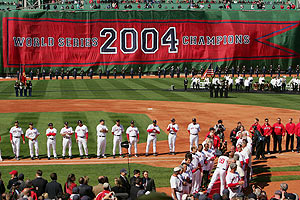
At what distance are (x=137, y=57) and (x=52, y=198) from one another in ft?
160

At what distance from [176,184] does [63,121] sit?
51.4ft

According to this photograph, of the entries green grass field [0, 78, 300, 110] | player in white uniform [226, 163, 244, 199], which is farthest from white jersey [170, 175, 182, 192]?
green grass field [0, 78, 300, 110]

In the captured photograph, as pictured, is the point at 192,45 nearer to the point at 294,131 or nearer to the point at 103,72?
the point at 103,72

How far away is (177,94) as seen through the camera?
40.0 metres

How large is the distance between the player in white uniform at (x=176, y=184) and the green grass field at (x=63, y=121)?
369 inches

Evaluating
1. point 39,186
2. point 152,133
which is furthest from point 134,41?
point 39,186

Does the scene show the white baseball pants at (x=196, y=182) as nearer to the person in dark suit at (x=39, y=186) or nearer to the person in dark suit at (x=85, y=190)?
the person in dark suit at (x=85, y=190)

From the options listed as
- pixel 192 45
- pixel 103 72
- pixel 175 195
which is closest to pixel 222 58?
pixel 192 45

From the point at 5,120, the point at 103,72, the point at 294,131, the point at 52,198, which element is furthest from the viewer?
the point at 103,72

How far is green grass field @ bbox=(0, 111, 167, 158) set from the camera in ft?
71.8

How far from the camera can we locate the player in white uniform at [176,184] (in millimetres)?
11938

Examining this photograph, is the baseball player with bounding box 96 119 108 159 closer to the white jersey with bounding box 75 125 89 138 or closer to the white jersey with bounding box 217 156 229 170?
the white jersey with bounding box 75 125 89 138

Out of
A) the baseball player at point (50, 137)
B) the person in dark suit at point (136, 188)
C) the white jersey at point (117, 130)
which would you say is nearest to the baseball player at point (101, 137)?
the white jersey at point (117, 130)

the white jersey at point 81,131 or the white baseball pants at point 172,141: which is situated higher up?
the white jersey at point 81,131
